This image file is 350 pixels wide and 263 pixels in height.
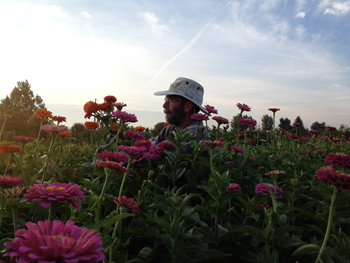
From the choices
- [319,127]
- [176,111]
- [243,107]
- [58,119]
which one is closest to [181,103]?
[176,111]

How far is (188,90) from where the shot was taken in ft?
12.2

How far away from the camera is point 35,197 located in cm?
91

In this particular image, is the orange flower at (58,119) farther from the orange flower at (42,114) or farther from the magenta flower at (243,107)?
the magenta flower at (243,107)

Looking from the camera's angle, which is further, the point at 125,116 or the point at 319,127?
the point at 319,127

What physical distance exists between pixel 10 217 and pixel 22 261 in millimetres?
1064

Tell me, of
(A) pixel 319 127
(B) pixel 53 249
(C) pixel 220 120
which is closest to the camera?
(B) pixel 53 249

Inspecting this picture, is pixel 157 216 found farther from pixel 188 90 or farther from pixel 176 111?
pixel 188 90

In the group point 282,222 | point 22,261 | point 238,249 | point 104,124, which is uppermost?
point 104,124

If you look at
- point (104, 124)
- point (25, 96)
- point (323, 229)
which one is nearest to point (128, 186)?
point (104, 124)

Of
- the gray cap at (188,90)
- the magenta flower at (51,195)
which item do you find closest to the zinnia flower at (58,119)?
the gray cap at (188,90)

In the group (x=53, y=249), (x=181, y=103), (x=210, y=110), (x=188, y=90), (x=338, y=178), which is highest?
(x=188, y=90)

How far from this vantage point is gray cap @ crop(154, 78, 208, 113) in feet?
12.0

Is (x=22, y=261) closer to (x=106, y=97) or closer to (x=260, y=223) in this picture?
(x=260, y=223)

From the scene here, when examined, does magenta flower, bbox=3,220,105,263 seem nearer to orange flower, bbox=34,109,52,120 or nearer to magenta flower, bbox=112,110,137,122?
magenta flower, bbox=112,110,137,122
